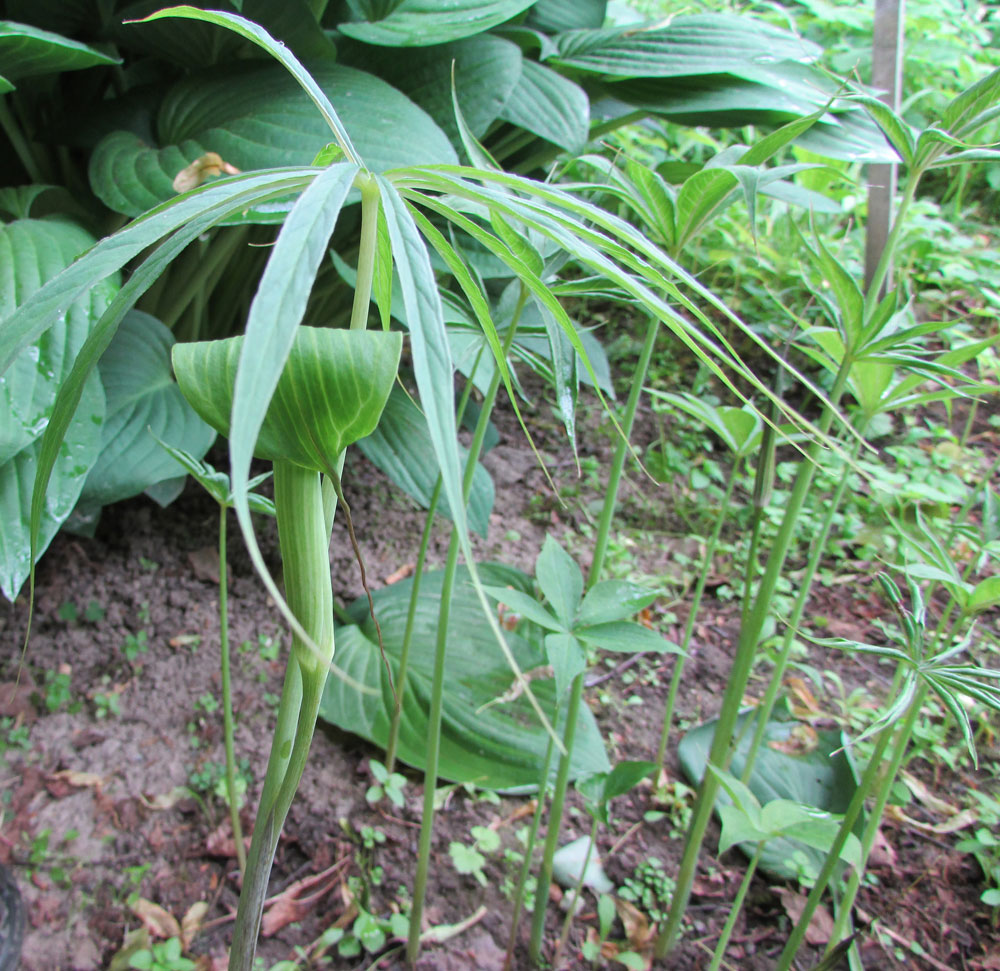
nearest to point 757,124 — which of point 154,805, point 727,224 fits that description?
point 727,224

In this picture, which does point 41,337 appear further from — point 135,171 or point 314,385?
point 314,385

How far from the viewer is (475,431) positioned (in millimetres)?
831

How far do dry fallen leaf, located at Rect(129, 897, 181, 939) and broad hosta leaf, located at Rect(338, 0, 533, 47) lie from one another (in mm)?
1110

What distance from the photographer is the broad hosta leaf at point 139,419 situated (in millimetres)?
1000

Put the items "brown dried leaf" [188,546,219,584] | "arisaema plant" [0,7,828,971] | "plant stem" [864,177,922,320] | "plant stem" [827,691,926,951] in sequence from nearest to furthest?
1. "arisaema plant" [0,7,828,971]
2. "plant stem" [864,177,922,320]
3. "plant stem" [827,691,926,951]
4. "brown dried leaf" [188,546,219,584]

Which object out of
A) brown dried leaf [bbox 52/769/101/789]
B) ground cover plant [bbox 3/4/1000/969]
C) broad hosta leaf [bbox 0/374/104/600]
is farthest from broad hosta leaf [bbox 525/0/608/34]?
brown dried leaf [bbox 52/769/101/789]

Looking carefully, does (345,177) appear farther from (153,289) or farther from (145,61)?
(145,61)

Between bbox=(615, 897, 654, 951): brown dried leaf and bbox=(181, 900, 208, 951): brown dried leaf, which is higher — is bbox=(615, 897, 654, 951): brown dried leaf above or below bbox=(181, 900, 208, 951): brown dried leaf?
above

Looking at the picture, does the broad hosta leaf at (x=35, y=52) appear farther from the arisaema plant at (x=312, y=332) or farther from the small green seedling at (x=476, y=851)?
the small green seedling at (x=476, y=851)

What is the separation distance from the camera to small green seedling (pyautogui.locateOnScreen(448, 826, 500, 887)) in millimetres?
831

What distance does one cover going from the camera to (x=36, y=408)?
0.80m

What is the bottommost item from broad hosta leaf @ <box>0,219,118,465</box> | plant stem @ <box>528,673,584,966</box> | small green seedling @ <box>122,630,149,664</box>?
small green seedling @ <box>122,630,149,664</box>

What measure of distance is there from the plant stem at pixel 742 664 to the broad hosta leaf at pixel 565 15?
1.16 meters

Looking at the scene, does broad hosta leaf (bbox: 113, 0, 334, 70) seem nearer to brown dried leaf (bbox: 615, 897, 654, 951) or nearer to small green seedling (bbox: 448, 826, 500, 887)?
small green seedling (bbox: 448, 826, 500, 887)
